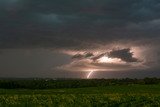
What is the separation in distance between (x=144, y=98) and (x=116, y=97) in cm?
421

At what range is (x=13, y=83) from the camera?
488 feet

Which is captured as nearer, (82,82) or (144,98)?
(144,98)

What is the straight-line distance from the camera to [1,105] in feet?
192

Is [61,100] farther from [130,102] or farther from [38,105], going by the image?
[130,102]

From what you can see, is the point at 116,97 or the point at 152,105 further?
the point at 116,97

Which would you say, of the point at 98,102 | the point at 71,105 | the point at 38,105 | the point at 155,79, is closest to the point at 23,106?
the point at 38,105

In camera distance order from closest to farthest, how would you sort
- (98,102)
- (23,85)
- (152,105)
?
(152,105) < (98,102) < (23,85)

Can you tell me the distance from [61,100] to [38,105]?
153 inches

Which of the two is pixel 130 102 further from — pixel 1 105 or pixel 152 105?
pixel 1 105

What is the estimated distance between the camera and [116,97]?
62.3 meters

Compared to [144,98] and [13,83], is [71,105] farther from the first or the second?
[13,83]

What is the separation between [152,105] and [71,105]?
1147cm

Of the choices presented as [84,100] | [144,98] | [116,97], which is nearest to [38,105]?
[84,100]

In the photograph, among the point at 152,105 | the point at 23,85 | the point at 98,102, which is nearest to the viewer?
the point at 152,105
